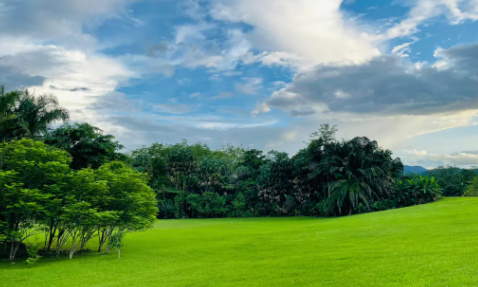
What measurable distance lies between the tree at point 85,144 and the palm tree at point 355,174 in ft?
88.1

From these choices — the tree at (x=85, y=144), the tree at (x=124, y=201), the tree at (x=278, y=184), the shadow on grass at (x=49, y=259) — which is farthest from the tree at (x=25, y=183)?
the tree at (x=278, y=184)

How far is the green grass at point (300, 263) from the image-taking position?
10.2 metres

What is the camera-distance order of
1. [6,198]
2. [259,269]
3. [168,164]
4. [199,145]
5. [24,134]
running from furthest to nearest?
[199,145] < [168,164] < [24,134] < [6,198] < [259,269]

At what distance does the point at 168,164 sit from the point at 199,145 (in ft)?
78.1

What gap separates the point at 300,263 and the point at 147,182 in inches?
693

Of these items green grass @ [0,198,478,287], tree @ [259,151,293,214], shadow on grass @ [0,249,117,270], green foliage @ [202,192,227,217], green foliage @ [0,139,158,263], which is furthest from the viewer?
green foliage @ [202,192,227,217]

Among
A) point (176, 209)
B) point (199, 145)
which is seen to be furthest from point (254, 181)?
point (199, 145)

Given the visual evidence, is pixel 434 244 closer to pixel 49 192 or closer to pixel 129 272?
pixel 129 272

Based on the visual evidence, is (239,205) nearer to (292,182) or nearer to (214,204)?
(214,204)

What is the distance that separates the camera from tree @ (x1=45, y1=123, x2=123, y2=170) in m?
34.8

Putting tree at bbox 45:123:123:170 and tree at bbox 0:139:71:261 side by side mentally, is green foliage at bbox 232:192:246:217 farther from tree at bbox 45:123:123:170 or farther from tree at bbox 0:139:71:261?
tree at bbox 0:139:71:261

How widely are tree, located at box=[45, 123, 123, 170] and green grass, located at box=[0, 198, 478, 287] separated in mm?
14360

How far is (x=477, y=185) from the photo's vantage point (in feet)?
192

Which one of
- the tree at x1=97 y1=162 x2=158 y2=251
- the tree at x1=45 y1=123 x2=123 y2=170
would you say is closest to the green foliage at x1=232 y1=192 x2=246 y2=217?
the tree at x1=45 y1=123 x2=123 y2=170
